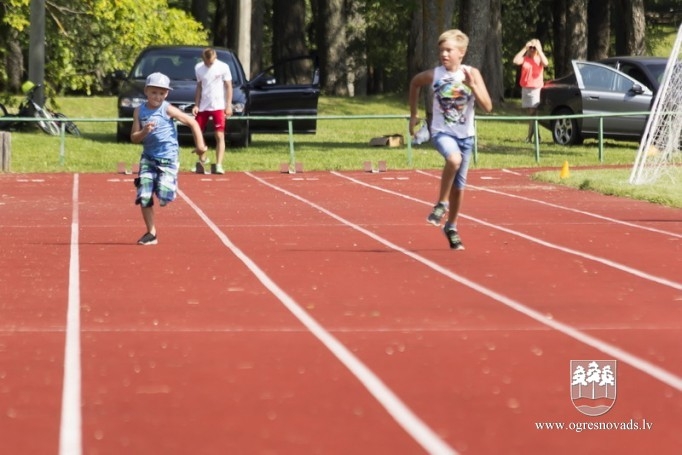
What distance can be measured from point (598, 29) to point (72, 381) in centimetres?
4732

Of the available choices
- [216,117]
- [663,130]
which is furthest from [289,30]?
[663,130]

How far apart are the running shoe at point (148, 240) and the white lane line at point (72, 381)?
188cm

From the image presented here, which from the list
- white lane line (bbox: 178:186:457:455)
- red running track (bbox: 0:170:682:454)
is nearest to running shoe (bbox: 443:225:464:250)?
red running track (bbox: 0:170:682:454)

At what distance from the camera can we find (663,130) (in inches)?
860

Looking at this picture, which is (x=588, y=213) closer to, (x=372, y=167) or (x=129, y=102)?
(x=372, y=167)

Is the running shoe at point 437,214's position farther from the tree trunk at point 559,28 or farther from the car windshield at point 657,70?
the tree trunk at point 559,28

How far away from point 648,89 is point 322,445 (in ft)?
79.9

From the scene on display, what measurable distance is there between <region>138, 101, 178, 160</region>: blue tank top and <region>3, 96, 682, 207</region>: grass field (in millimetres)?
6998

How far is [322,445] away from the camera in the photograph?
616 cm

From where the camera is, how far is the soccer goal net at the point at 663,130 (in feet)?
69.3

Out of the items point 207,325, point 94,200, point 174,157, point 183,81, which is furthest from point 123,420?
point 183,81

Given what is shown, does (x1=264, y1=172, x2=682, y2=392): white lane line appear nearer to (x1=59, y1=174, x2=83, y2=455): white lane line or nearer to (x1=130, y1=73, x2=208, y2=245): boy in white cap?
(x1=130, y1=73, x2=208, y2=245): boy in white cap

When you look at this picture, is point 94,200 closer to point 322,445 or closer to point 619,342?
point 619,342

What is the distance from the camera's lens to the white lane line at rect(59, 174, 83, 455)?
6191mm
